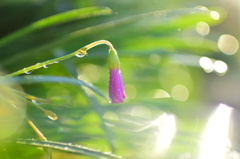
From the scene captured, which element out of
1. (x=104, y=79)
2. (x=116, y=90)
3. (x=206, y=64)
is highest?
(x=206, y=64)

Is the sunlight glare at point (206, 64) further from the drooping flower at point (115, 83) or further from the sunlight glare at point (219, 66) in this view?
the drooping flower at point (115, 83)

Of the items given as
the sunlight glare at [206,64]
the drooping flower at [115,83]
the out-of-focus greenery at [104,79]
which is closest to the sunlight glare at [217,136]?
the out-of-focus greenery at [104,79]

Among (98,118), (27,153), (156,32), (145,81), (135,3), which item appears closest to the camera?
(27,153)

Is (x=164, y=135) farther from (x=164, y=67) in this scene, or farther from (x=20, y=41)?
(x=164, y=67)

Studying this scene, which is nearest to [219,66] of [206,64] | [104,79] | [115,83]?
[206,64]

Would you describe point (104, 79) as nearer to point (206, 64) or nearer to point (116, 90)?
point (206, 64)

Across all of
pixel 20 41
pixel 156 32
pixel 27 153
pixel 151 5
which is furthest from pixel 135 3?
pixel 27 153

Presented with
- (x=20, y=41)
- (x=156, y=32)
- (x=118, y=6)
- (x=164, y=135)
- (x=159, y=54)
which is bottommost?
(x=164, y=135)
